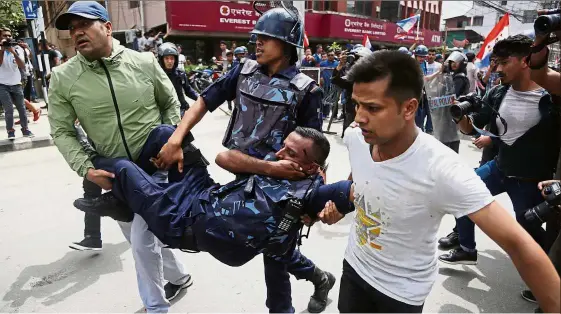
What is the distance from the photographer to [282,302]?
6.91ft

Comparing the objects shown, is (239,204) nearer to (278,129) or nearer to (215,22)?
(278,129)

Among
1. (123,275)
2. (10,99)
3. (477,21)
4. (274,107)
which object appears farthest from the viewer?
(477,21)

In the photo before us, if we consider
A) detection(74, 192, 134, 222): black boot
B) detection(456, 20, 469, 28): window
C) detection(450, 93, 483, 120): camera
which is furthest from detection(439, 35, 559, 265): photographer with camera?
detection(456, 20, 469, 28): window

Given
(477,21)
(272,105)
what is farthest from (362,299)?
(477,21)

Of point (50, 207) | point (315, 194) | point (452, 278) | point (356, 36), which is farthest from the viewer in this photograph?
point (356, 36)

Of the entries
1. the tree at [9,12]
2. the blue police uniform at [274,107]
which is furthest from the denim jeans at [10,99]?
the blue police uniform at [274,107]

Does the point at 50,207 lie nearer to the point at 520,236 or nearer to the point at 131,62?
the point at 131,62

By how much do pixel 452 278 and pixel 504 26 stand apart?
211 inches

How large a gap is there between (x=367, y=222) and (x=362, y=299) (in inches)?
13.7

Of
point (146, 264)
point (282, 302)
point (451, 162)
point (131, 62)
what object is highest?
point (131, 62)

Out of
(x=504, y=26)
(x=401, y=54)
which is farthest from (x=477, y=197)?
(x=504, y=26)

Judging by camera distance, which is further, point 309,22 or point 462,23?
point 462,23

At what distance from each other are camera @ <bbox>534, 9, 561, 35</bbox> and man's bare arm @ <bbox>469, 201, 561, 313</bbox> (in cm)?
105

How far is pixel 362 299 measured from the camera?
1.60 metres
